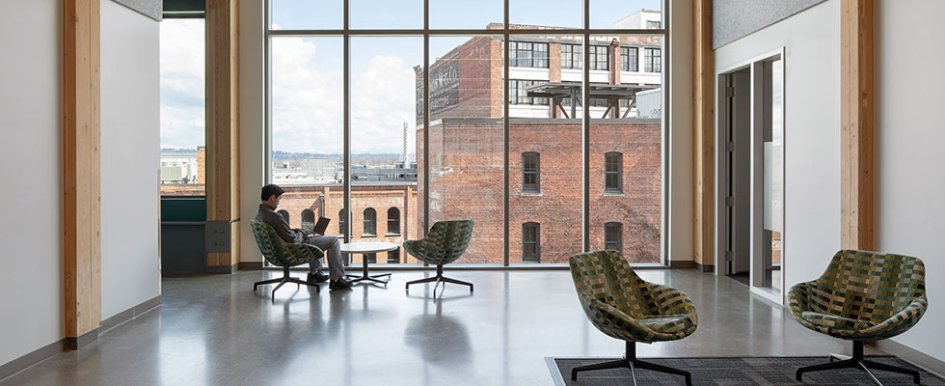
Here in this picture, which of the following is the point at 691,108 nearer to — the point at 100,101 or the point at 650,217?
the point at 650,217

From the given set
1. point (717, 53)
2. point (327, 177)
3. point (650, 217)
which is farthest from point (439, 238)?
point (717, 53)

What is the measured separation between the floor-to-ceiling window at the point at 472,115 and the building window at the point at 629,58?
0.12ft

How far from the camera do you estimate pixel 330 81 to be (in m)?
9.18

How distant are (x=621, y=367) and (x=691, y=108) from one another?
17.5ft

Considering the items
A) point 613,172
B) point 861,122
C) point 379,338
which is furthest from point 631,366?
point 613,172

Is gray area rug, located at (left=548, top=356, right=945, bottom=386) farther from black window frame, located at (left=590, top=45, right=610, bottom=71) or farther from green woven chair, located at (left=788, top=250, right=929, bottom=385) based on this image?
black window frame, located at (left=590, top=45, right=610, bottom=71)

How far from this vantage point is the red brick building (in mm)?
9273

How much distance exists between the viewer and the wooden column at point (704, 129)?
875cm

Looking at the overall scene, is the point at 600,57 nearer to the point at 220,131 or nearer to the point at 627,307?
the point at 220,131

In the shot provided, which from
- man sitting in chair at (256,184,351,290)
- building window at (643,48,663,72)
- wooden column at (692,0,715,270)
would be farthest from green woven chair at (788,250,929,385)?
building window at (643,48,663,72)

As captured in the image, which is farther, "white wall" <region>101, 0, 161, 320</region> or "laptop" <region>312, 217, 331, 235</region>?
"laptop" <region>312, 217, 331, 235</region>

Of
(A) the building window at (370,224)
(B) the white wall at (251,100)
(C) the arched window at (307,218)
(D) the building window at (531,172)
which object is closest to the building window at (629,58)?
(D) the building window at (531,172)

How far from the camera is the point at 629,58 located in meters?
9.37

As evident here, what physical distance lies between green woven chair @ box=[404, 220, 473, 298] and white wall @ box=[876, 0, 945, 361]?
3.85 m
